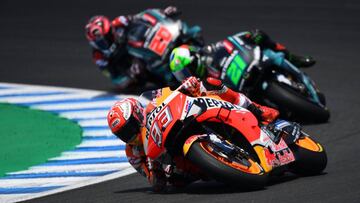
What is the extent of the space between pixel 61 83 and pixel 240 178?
8714 millimetres

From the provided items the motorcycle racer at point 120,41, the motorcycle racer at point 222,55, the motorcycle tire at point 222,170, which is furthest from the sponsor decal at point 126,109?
the motorcycle racer at point 120,41

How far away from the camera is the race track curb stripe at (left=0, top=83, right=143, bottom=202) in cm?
1045

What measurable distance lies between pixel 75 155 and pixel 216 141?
3.55 m

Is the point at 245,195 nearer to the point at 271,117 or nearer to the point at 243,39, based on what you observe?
the point at 271,117

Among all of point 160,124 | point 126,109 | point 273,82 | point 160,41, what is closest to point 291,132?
point 160,124

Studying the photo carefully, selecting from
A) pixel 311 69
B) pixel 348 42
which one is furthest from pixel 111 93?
pixel 348 42

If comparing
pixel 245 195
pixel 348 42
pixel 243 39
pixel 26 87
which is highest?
pixel 245 195

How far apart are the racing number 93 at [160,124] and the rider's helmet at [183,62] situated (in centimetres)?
297

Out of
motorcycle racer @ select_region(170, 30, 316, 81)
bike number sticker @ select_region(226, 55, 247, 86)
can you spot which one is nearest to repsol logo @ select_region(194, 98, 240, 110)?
motorcycle racer @ select_region(170, 30, 316, 81)

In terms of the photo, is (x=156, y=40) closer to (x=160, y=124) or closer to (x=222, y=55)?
(x=222, y=55)

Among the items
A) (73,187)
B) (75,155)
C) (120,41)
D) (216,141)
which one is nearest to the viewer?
(216,141)

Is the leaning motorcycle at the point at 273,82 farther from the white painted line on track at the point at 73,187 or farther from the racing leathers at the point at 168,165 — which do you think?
the racing leathers at the point at 168,165

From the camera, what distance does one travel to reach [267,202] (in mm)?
8211

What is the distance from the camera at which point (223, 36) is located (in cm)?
1894
